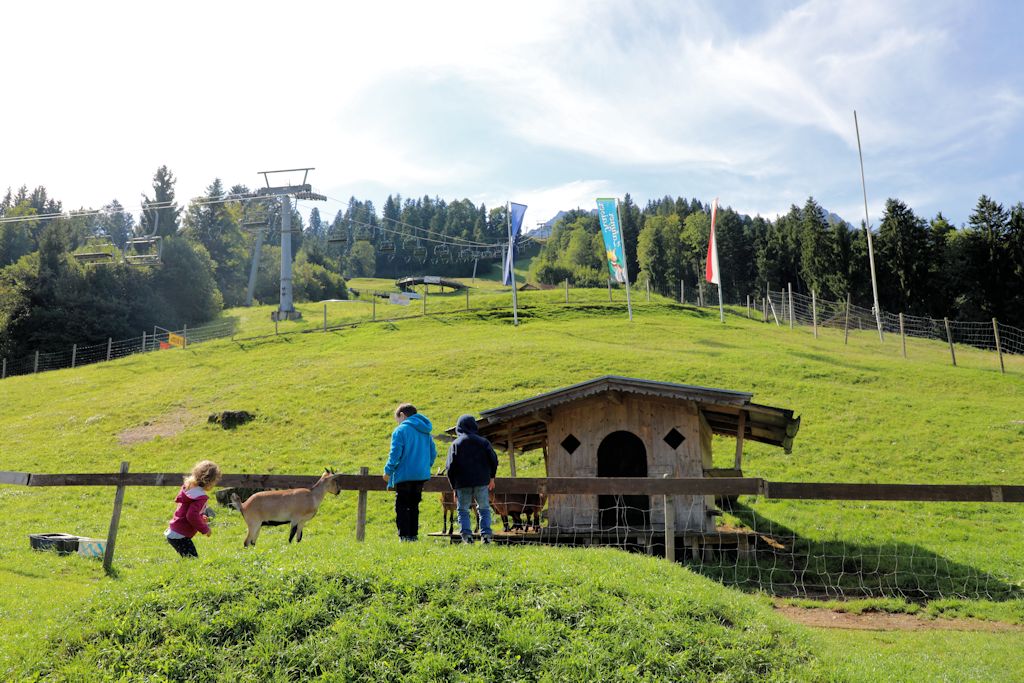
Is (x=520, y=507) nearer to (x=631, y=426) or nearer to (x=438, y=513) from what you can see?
(x=631, y=426)

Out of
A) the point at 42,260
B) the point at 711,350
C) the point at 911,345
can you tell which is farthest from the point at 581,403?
the point at 42,260

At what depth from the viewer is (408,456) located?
9758 mm

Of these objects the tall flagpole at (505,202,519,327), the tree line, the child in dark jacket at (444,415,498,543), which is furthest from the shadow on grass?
the tree line

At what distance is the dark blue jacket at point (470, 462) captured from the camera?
9828 millimetres

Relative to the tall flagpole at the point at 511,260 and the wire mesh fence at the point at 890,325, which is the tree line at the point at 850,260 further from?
the tall flagpole at the point at 511,260

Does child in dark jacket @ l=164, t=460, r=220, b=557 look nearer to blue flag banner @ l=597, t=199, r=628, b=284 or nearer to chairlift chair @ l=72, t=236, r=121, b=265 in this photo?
blue flag banner @ l=597, t=199, r=628, b=284

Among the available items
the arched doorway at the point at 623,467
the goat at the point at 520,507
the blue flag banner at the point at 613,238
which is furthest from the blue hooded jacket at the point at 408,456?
the blue flag banner at the point at 613,238

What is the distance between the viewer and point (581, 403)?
50.8ft

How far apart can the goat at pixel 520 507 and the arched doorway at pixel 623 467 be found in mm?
1367

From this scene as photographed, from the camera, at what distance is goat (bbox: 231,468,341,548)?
995 cm

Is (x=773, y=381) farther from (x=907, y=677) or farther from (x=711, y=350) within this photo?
(x=907, y=677)

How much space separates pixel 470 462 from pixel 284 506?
102 inches

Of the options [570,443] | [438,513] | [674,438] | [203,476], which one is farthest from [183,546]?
[438,513]

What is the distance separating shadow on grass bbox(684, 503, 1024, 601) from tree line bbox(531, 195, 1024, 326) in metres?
60.9
